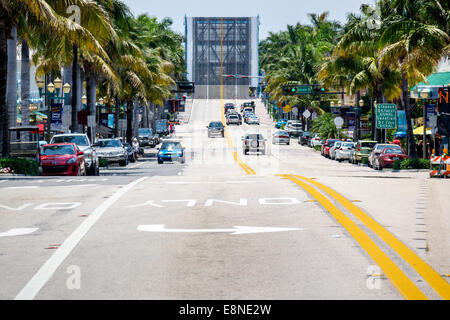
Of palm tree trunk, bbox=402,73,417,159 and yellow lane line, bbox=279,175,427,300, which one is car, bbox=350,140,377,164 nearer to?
palm tree trunk, bbox=402,73,417,159

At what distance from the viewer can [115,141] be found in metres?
49.1

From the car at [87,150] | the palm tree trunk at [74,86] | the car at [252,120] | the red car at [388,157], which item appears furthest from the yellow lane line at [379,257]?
the car at [252,120]

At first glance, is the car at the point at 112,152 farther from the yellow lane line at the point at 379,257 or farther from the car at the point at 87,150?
the yellow lane line at the point at 379,257

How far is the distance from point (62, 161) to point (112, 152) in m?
16.8

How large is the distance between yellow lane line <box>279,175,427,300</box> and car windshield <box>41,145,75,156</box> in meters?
18.3

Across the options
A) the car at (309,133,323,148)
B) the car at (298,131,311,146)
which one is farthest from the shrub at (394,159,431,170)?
the car at (298,131,311,146)

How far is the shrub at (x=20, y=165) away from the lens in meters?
28.9

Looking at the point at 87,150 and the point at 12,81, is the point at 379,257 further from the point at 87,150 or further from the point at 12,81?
the point at 12,81

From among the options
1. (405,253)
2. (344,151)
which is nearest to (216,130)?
(344,151)

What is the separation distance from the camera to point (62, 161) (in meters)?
30.9

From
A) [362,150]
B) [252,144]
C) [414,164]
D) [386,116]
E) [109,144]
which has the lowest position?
[414,164]

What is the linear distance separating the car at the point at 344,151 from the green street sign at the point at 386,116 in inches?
269
